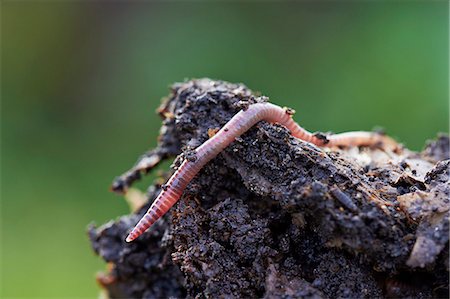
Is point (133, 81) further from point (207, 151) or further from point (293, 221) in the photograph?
point (293, 221)

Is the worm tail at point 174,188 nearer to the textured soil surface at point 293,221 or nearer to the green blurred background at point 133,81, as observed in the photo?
the textured soil surface at point 293,221

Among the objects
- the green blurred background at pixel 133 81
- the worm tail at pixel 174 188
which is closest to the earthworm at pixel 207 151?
the worm tail at pixel 174 188

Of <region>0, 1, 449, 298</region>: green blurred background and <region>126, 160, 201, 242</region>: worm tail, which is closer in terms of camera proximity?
<region>126, 160, 201, 242</region>: worm tail

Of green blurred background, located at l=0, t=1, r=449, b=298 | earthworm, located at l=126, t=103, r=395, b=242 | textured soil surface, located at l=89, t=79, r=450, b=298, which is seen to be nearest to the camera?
textured soil surface, located at l=89, t=79, r=450, b=298

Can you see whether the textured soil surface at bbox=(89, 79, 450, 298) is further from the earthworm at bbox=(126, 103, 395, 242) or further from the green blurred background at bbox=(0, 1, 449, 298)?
the green blurred background at bbox=(0, 1, 449, 298)

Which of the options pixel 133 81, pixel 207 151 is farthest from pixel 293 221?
pixel 133 81

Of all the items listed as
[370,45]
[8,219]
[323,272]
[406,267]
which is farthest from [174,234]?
[370,45]

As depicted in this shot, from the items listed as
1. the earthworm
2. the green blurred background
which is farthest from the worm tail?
the green blurred background
